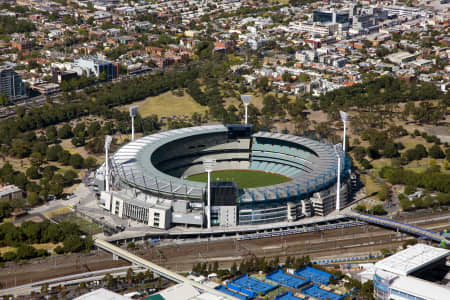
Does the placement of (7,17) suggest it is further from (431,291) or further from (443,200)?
(431,291)

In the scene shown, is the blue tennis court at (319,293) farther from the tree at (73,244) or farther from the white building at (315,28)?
the white building at (315,28)

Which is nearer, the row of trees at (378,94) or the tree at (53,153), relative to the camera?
the tree at (53,153)

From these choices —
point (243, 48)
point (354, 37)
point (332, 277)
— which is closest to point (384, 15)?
point (354, 37)

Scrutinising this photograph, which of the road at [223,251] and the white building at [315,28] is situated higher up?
the white building at [315,28]

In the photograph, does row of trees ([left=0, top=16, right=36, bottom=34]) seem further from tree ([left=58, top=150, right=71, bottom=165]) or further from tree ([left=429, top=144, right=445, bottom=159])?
tree ([left=429, top=144, right=445, bottom=159])

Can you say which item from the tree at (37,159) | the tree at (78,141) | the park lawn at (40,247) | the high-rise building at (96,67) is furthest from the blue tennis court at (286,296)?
the high-rise building at (96,67)
